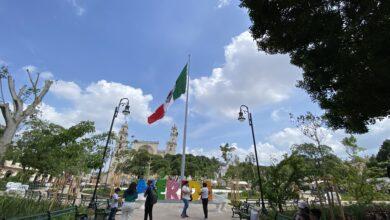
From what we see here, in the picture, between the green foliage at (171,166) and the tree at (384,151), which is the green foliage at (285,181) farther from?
the green foliage at (171,166)

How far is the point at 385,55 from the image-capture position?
19.0ft

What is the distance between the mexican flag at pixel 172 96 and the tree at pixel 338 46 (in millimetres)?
13395

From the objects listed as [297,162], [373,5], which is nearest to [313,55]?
[373,5]

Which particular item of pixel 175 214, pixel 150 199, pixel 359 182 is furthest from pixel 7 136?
pixel 359 182

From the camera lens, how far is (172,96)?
21.6 m

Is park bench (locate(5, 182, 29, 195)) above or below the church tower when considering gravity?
below

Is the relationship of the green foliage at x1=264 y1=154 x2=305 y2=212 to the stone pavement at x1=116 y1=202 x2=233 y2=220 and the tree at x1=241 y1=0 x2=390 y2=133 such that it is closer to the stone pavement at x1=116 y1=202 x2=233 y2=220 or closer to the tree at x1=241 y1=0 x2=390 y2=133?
the stone pavement at x1=116 y1=202 x2=233 y2=220

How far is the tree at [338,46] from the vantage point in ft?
19.4

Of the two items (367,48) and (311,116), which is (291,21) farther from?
(311,116)

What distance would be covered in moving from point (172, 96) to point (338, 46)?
1579 centimetres

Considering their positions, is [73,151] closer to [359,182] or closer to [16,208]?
[16,208]

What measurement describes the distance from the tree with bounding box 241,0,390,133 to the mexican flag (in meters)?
13.4

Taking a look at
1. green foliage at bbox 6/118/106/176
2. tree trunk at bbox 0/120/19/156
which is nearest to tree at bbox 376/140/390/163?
green foliage at bbox 6/118/106/176

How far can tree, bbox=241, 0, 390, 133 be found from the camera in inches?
233
